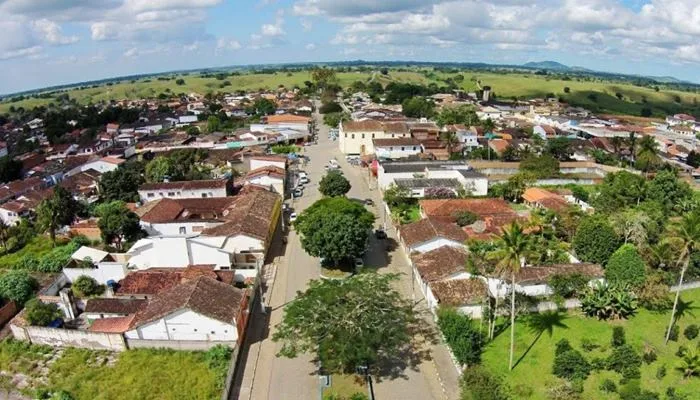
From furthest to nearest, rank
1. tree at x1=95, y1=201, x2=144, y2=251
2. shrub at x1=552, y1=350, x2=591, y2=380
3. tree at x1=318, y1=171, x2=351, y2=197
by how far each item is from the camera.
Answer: tree at x1=318, y1=171, x2=351, y2=197 < tree at x1=95, y1=201, x2=144, y2=251 < shrub at x1=552, y1=350, x2=591, y2=380

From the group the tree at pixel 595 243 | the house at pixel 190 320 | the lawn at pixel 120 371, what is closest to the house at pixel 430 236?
the tree at pixel 595 243

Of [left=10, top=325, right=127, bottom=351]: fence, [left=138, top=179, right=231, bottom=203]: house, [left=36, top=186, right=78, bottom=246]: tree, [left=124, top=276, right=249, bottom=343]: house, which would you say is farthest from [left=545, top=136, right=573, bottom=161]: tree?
[left=10, top=325, right=127, bottom=351]: fence

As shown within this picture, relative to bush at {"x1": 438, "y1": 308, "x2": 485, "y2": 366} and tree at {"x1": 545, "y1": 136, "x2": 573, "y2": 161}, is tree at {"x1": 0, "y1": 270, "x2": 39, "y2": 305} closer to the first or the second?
bush at {"x1": 438, "y1": 308, "x2": 485, "y2": 366}

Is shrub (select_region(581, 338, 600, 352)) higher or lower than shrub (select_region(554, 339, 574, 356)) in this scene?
lower

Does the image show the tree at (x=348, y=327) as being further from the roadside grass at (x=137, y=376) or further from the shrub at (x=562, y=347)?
the shrub at (x=562, y=347)

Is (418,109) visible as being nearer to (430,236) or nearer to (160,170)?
(160,170)

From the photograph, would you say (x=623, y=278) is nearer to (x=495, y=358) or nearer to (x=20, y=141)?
(x=495, y=358)

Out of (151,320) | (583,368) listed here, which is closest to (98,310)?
(151,320)
